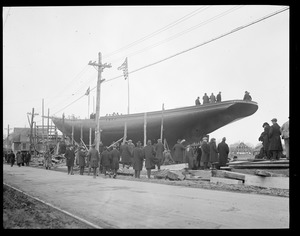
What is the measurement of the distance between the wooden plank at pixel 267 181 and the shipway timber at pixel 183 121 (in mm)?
13458

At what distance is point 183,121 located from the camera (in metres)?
26.2

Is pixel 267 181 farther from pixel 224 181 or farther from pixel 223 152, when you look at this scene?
pixel 223 152

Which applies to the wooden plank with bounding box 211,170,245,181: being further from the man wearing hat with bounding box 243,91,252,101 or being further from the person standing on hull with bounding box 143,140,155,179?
the man wearing hat with bounding box 243,91,252,101

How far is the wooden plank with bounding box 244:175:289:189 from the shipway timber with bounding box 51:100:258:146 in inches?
530

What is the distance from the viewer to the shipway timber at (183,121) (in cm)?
2398

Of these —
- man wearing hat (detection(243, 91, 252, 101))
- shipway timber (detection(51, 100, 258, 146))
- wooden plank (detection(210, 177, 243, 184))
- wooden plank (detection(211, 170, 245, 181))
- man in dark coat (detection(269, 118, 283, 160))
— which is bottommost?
wooden plank (detection(210, 177, 243, 184))

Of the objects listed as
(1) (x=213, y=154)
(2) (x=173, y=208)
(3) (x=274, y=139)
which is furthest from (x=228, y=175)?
(2) (x=173, y=208)

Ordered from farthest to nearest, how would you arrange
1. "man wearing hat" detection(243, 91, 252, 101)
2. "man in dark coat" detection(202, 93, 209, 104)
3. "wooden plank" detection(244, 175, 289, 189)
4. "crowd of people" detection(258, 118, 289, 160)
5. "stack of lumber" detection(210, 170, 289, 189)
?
"man in dark coat" detection(202, 93, 209, 104) < "man wearing hat" detection(243, 91, 252, 101) < "crowd of people" detection(258, 118, 289, 160) < "stack of lumber" detection(210, 170, 289, 189) < "wooden plank" detection(244, 175, 289, 189)

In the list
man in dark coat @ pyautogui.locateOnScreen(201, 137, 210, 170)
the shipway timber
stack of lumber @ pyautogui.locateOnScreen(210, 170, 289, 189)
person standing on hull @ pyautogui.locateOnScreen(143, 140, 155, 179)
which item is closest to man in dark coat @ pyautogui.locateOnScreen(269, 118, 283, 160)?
stack of lumber @ pyautogui.locateOnScreen(210, 170, 289, 189)

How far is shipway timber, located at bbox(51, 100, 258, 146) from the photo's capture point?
2398 cm

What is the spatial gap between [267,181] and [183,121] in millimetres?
16277

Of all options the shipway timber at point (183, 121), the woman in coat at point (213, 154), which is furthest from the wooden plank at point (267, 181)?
the shipway timber at point (183, 121)

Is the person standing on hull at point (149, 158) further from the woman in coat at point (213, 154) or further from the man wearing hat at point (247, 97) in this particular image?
the man wearing hat at point (247, 97)
